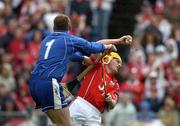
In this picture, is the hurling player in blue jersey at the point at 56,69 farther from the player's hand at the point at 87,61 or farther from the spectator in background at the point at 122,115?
the spectator in background at the point at 122,115

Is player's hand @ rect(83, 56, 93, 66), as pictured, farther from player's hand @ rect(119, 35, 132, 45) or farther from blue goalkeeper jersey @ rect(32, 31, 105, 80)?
player's hand @ rect(119, 35, 132, 45)

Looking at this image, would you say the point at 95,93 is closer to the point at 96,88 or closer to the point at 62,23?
the point at 96,88

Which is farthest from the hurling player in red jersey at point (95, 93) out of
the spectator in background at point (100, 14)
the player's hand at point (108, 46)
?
the spectator in background at point (100, 14)

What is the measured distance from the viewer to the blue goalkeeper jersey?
43.2 ft

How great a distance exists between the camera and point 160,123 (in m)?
20.2

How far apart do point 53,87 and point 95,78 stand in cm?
113

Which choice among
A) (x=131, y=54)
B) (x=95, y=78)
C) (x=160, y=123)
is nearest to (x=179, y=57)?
(x=131, y=54)

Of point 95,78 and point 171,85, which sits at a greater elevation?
point 95,78

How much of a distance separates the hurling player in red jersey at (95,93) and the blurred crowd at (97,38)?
5513mm

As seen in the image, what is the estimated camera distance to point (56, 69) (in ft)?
43.3

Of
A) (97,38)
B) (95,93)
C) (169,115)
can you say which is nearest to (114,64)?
(95,93)

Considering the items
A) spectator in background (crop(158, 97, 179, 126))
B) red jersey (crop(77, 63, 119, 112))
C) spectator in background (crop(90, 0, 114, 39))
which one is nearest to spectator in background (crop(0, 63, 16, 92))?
spectator in background (crop(158, 97, 179, 126))

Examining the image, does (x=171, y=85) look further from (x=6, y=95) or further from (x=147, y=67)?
(x=6, y=95)

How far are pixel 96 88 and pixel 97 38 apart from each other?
768cm
